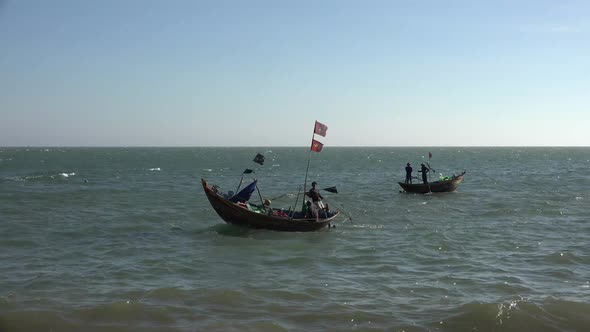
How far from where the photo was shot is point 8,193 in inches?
1272

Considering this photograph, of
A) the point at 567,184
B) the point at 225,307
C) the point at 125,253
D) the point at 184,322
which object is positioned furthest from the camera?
the point at 567,184

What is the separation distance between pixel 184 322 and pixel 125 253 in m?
6.86

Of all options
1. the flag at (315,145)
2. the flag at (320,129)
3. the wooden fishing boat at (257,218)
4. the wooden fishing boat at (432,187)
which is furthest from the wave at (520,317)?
the wooden fishing boat at (432,187)

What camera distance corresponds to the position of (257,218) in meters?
18.8

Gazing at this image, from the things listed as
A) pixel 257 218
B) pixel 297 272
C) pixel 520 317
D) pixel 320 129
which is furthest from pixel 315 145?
pixel 520 317

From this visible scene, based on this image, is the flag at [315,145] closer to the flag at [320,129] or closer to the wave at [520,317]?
the flag at [320,129]

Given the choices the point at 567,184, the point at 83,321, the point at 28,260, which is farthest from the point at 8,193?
the point at 567,184

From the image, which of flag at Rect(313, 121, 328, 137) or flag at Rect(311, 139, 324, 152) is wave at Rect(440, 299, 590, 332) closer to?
flag at Rect(313, 121, 328, 137)

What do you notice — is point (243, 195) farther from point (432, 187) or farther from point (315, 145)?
point (432, 187)

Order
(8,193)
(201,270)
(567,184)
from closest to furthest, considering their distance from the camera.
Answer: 1. (201,270)
2. (8,193)
3. (567,184)

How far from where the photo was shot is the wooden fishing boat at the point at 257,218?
18766 mm

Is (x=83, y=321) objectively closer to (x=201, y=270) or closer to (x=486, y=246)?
(x=201, y=270)

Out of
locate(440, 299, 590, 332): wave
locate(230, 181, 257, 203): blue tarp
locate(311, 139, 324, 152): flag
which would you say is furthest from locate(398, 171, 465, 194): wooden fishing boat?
locate(440, 299, 590, 332): wave

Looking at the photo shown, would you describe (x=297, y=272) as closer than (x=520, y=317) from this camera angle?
No
